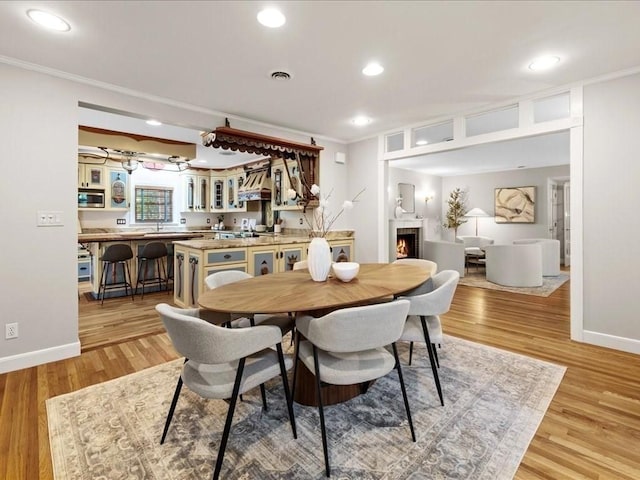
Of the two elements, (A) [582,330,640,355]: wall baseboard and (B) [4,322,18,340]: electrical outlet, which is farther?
(A) [582,330,640,355]: wall baseboard

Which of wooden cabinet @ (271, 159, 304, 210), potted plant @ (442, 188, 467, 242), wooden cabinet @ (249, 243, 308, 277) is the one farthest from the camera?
potted plant @ (442, 188, 467, 242)

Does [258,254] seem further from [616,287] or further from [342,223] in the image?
[616,287]

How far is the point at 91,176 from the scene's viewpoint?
20.7 ft

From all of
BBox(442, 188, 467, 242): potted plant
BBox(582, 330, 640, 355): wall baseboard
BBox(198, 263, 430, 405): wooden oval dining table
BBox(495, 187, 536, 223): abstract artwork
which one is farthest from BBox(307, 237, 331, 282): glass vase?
BBox(495, 187, 536, 223): abstract artwork

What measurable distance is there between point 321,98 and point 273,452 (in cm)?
306

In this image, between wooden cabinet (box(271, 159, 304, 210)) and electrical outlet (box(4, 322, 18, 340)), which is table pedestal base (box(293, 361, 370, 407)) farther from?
wooden cabinet (box(271, 159, 304, 210))

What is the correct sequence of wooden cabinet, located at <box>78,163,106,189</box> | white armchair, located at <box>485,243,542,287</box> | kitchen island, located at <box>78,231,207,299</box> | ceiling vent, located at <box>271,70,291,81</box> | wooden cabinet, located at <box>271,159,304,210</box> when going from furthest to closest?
wooden cabinet, located at <box>78,163,106,189</box>
white armchair, located at <box>485,243,542,287</box>
wooden cabinet, located at <box>271,159,304,210</box>
kitchen island, located at <box>78,231,207,299</box>
ceiling vent, located at <box>271,70,291,81</box>

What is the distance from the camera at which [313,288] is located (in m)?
2.13

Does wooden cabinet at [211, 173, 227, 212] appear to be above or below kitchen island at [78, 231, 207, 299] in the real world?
above

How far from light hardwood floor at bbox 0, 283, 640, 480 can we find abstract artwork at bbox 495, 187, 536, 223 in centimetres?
456

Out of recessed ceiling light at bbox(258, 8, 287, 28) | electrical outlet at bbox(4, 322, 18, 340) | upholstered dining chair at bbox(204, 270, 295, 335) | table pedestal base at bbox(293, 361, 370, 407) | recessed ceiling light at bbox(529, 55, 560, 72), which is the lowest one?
table pedestal base at bbox(293, 361, 370, 407)

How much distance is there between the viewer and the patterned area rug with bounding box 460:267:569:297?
16.9 feet

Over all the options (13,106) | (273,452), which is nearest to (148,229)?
(13,106)

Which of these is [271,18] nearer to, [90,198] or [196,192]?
[90,198]
